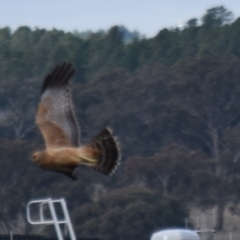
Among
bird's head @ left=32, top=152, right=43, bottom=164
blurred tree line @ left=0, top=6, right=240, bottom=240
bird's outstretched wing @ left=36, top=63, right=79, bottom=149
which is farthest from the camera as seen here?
blurred tree line @ left=0, top=6, right=240, bottom=240

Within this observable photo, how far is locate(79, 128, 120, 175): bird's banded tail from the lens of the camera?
7.07 metres

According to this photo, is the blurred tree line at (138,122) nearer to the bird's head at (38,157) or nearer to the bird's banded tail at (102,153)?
the bird's banded tail at (102,153)

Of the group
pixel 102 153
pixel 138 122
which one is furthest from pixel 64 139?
pixel 138 122

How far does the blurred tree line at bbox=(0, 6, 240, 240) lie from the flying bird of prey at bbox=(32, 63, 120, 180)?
2116 cm

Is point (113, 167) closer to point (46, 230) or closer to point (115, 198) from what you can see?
point (46, 230)

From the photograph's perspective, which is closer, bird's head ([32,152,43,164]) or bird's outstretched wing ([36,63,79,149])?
bird's head ([32,152,43,164])

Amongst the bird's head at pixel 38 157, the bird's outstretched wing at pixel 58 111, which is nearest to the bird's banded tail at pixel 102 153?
the bird's outstretched wing at pixel 58 111

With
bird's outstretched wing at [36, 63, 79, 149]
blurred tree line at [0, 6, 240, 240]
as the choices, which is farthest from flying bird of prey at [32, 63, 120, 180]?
blurred tree line at [0, 6, 240, 240]

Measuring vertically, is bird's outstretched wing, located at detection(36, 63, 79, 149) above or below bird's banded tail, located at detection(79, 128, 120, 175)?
above

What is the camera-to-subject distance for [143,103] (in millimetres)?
40500

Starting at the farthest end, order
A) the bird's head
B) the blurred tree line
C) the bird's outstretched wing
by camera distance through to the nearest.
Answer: the blurred tree line → the bird's outstretched wing → the bird's head

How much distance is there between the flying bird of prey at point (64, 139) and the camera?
7023mm

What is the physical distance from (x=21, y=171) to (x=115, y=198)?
3.25 m

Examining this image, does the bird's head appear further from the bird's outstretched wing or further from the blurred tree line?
the blurred tree line
